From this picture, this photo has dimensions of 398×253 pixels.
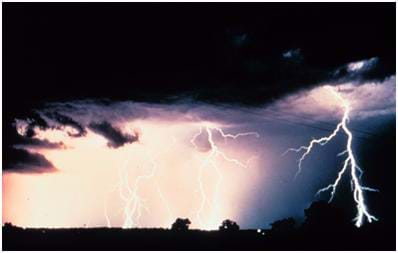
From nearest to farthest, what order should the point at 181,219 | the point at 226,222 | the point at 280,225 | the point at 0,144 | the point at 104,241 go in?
the point at 0,144, the point at 104,241, the point at 280,225, the point at 226,222, the point at 181,219

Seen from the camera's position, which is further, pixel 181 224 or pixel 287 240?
pixel 181 224

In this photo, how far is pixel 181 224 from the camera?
107 feet

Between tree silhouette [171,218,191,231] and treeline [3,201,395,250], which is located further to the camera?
tree silhouette [171,218,191,231]

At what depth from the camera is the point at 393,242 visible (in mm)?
14922

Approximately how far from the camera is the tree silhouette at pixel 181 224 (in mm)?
31716

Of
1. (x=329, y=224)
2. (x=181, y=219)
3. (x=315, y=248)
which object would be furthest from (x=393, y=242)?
(x=181, y=219)

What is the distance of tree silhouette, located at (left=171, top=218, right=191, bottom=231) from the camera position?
1249 inches

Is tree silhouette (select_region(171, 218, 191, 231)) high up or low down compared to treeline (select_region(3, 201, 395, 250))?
up

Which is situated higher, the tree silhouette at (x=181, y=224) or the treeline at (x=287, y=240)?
the tree silhouette at (x=181, y=224)

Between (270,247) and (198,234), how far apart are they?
329 inches

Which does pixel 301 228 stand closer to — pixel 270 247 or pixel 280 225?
pixel 280 225

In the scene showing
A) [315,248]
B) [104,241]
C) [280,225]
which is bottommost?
[315,248]

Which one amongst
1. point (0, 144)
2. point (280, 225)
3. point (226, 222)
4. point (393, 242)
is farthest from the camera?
point (226, 222)

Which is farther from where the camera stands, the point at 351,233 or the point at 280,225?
the point at 280,225
